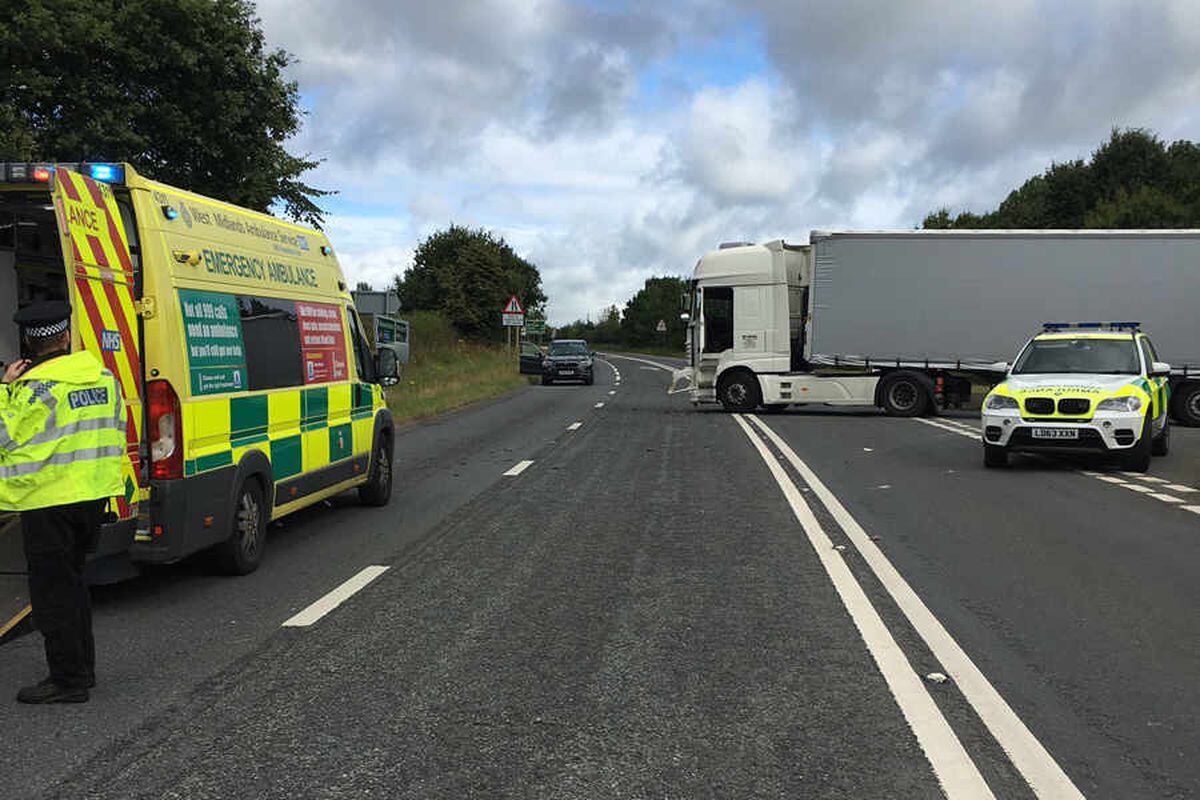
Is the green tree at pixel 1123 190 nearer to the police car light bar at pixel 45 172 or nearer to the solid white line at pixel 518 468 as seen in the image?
the solid white line at pixel 518 468

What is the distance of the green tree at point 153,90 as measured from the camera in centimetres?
2131

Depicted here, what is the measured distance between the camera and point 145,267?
605 centimetres

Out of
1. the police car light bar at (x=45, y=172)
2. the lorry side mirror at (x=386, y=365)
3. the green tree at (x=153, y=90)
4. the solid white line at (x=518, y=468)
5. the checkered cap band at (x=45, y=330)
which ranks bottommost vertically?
the solid white line at (x=518, y=468)

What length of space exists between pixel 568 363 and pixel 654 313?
83450mm

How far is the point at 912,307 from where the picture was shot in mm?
23078

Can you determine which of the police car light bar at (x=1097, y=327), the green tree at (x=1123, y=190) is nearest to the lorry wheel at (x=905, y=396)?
the police car light bar at (x=1097, y=327)

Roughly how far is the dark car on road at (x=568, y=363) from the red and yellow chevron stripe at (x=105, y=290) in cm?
3417

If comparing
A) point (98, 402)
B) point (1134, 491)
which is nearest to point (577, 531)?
point (98, 402)

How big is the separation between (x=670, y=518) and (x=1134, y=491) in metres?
5.50

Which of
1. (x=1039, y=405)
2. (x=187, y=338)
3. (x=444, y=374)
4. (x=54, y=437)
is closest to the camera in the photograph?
(x=54, y=437)

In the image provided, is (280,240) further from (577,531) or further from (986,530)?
(986,530)

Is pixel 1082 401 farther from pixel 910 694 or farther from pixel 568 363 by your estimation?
pixel 568 363

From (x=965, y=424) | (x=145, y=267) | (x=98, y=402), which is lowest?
(x=965, y=424)

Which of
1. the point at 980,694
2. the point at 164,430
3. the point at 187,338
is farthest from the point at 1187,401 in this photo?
the point at 164,430
